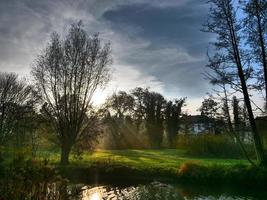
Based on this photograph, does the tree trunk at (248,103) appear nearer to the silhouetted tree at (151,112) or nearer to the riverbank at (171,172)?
the riverbank at (171,172)

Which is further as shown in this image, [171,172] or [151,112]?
[151,112]

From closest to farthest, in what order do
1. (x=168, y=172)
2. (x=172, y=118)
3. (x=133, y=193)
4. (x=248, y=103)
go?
(x=133, y=193), (x=248, y=103), (x=168, y=172), (x=172, y=118)

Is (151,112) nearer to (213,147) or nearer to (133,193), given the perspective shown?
(213,147)

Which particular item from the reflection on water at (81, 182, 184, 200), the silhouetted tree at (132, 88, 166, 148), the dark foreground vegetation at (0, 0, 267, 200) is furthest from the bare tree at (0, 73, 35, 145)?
the silhouetted tree at (132, 88, 166, 148)

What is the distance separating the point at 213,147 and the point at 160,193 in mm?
21956

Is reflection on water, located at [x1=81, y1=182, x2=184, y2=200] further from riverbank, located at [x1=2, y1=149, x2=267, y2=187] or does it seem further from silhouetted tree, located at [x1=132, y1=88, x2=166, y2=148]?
silhouetted tree, located at [x1=132, y1=88, x2=166, y2=148]

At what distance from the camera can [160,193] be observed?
19.5m

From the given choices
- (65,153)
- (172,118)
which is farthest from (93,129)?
(172,118)

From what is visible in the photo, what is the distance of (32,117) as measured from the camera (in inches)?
1234

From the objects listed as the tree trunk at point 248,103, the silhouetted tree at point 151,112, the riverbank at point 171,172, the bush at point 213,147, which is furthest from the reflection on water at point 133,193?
the silhouetted tree at point 151,112

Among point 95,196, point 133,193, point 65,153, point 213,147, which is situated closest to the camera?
point 95,196

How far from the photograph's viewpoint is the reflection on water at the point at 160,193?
61.0 ft

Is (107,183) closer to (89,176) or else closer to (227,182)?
(89,176)

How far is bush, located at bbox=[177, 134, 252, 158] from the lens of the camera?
127ft
